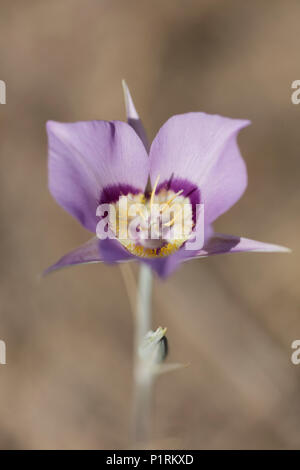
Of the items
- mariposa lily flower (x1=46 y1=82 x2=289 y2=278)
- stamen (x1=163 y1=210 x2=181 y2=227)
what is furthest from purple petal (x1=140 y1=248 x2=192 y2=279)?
stamen (x1=163 y1=210 x2=181 y2=227)

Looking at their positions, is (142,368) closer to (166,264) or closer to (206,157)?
(166,264)

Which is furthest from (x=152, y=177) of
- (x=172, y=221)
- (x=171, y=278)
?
(x=171, y=278)

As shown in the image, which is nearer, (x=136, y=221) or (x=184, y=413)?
(x=136, y=221)

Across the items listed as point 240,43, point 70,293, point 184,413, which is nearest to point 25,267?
point 70,293

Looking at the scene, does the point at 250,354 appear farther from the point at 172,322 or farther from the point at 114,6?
the point at 114,6

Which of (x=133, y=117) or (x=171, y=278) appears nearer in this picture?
(x=133, y=117)
